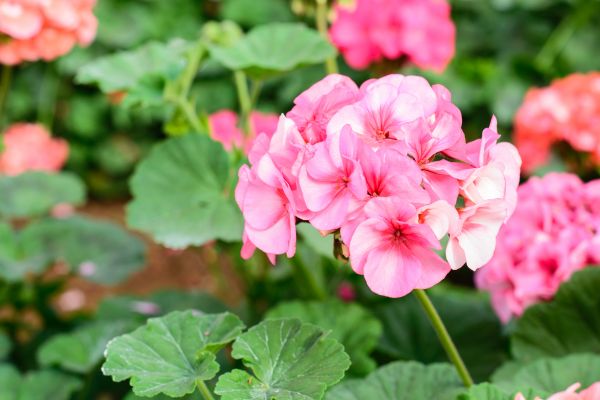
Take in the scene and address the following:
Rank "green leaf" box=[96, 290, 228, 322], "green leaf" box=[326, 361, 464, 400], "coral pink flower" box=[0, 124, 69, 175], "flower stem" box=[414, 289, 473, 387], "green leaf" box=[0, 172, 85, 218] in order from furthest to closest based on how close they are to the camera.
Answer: "coral pink flower" box=[0, 124, 69, 175] → "green leaf" box=[0, 172, 85, 218] → "green leaf" box=[96, 290, 228, 322] → "green leaf" box=[326, 361, 464, 400] → "flower stem" box=[414, 289, 473, 387]

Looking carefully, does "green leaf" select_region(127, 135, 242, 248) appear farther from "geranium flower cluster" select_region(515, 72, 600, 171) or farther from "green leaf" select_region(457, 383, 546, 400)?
"geranium flower cluster" select_region(515, 72, 600, 171)

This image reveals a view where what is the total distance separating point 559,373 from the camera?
3.34ft

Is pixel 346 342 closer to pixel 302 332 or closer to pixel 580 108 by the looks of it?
pixel 302 332

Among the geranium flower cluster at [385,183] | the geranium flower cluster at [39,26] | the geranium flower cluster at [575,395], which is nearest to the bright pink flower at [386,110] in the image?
the geranium flower cluster at [385,183]

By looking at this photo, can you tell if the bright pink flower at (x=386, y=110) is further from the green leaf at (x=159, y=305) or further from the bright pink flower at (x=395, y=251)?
the green leaf at (x=159, y=305)

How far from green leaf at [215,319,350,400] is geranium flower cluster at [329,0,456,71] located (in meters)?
1.10

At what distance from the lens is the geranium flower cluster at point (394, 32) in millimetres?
1824

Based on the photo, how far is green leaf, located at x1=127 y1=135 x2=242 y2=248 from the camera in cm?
125

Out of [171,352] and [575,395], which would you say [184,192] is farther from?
[575,395]

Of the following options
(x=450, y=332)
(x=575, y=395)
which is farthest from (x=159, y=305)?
(x=575, y=395)

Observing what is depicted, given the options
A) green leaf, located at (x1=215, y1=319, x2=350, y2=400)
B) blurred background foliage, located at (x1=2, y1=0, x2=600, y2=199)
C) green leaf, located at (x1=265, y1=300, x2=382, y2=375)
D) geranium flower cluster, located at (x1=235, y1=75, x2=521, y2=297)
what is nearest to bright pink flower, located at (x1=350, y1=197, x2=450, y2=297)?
geranium flower cluster, located at (x1=235, y1=75, x2=521, y2=297)

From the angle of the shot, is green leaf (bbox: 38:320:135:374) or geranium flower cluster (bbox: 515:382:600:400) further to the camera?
green leaf (bbox: 38:320:135:374)

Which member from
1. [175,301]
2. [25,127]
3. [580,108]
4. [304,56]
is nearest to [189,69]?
[304,56]

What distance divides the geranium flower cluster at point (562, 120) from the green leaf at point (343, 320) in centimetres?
77
